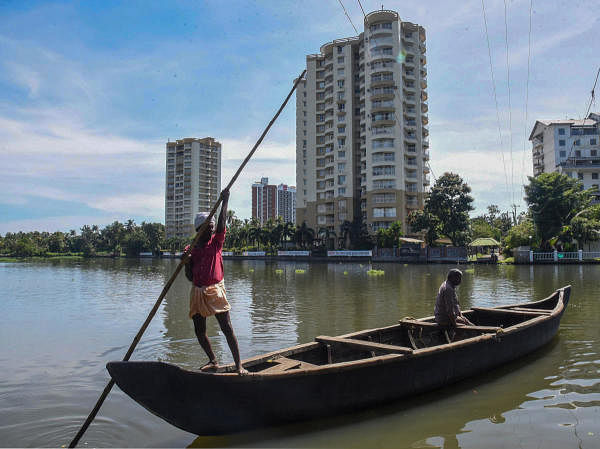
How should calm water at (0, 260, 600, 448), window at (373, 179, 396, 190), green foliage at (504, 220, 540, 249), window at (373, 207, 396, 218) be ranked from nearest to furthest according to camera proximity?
calm water at (0, 260, 600, 448), green foliage at (504, 220, 540, 249), window at (373, 207, 396, 218), window at (373, 179, 396, 190)

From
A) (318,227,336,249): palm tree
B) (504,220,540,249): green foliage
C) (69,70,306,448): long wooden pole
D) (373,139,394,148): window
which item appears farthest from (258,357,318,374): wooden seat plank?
(318,227,336,249): palm tree

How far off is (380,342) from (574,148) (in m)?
81.8

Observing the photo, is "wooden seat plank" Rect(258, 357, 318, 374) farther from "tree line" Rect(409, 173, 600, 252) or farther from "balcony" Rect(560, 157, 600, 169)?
"balcony" Rect(560, 157, 600, 169)

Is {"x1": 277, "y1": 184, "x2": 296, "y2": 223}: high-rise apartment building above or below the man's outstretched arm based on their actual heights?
above

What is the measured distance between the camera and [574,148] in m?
73.2

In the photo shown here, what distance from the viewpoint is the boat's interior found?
5637 mm

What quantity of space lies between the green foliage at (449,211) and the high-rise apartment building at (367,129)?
451 inches

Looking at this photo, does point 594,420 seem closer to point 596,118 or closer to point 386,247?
point 386,247

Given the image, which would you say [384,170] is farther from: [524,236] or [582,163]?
[582,163]

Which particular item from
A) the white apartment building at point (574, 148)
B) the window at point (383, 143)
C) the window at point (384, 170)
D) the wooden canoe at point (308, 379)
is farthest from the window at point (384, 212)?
the wooden canoe at point (308, 379)

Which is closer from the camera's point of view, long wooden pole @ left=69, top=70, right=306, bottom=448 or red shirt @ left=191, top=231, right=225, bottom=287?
long wooden pole @ left=69, top=70, right=306, bottom=448

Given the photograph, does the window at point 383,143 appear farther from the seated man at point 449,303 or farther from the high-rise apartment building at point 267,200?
the high-rise apartment building at point 267,200

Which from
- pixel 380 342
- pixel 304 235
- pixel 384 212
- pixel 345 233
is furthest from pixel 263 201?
pixel 380 342

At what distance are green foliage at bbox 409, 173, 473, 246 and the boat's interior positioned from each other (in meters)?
40.5
